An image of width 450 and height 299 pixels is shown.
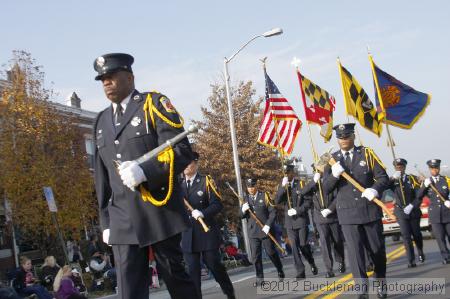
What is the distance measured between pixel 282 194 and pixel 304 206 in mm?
486

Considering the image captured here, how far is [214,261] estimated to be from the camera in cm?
817

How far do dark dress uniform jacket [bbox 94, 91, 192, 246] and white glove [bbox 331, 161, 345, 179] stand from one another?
3.53 m

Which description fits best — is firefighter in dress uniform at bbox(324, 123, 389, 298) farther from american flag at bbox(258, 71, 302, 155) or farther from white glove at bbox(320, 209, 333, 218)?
american flag at bbox(258, 71, 302, 155)

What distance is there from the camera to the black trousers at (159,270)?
4449mm

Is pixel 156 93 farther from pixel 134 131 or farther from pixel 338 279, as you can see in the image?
pixel 338 279

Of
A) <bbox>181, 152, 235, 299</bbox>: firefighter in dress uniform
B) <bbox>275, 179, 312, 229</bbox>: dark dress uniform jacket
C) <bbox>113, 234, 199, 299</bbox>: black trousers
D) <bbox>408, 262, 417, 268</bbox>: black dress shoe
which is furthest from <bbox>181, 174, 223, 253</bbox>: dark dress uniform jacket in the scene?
<bbox>408, 262, 417, 268</bbox>: black dress shoe

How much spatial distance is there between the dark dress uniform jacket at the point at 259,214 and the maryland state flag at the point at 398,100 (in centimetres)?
332

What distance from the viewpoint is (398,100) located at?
13.9 m

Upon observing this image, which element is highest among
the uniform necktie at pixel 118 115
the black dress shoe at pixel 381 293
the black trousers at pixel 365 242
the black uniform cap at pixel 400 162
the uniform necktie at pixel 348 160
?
the uniform necktie at pixel 118 115

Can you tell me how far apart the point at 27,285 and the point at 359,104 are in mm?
7752

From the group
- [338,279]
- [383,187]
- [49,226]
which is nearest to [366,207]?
[383,187]

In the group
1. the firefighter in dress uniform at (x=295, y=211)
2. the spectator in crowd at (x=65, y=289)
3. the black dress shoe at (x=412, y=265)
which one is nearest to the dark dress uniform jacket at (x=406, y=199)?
the black dress shoe at (x=412, y=265)

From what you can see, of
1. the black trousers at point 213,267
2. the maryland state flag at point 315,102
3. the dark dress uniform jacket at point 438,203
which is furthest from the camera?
the maryland state flag at point 315,102

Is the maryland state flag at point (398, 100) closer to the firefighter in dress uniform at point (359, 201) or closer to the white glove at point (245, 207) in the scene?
the white glove at point (245, 207)
